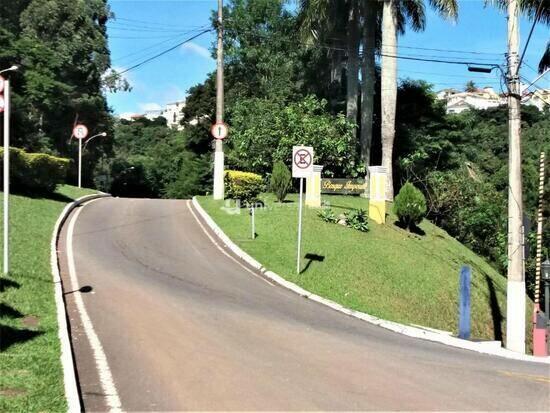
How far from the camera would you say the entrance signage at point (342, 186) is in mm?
27547

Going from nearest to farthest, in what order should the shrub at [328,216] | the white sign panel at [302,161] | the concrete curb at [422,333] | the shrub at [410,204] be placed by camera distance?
1. the concrete curb at [422,333]
2. the white sign panel at [302,161]
3. the shrub at [328,216]
4. the shrub at [410,204]

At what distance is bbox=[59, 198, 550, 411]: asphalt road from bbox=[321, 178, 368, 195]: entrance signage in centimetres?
1290

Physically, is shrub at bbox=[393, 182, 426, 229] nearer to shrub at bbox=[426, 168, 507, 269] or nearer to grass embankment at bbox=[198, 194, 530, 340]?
grass embankment at bbox=[198, 194, 530, 340]

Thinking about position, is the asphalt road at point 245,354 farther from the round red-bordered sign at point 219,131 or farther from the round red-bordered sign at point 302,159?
the round red-bordered sign at point 219,131

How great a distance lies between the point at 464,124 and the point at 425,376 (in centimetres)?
3303

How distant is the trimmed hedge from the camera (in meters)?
20.1

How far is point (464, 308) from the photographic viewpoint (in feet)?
42.3

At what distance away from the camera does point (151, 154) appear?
3356 inches

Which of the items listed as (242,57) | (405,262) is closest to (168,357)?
(405,262)

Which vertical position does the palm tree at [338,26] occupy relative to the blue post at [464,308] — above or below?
above

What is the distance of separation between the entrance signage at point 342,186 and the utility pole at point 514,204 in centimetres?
1240

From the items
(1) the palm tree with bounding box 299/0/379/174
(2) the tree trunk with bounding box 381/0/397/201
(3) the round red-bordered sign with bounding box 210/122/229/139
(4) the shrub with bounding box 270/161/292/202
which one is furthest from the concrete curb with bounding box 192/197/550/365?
(1) the palm tree with bounding box 299/0/379/174

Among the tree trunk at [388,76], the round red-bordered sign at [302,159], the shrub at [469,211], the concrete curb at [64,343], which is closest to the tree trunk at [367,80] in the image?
the tree trunk at [388,76]

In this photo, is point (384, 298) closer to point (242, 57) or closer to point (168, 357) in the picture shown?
point (168, 357)
